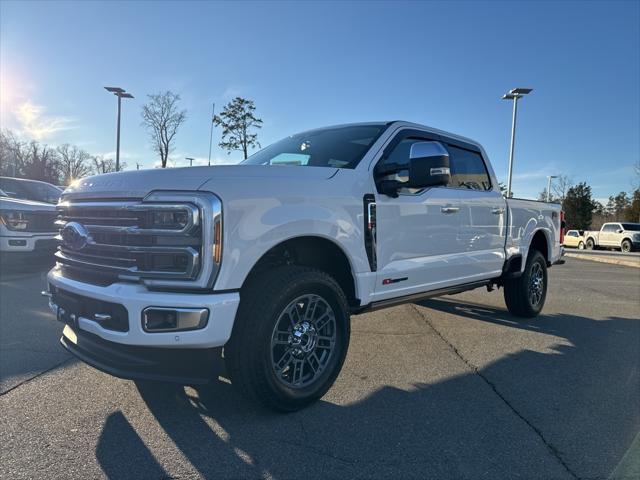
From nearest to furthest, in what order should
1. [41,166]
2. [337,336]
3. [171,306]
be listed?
1. [171,306]
2. [337,336]
3. [41,166]

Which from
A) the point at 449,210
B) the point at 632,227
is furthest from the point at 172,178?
the point at 632,227

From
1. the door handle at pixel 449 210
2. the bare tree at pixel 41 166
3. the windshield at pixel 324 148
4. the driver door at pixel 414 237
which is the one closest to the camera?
the driver door at pixel 414 237

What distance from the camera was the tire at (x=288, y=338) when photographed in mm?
2699

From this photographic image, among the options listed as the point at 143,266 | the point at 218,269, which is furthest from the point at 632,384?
the point at 143,266

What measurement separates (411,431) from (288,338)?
94cm

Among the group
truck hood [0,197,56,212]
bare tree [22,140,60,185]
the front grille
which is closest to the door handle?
the front grille

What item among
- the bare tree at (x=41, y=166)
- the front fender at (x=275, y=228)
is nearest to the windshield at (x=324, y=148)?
the front fender at (x=275, y=228)

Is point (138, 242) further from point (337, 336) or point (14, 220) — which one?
point (14, 220)

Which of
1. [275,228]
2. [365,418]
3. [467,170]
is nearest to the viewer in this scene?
[275,228]

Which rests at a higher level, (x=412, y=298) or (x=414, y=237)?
(x=414, y=237)

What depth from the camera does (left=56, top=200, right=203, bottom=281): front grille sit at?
251 centimetres

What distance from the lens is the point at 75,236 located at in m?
3.02

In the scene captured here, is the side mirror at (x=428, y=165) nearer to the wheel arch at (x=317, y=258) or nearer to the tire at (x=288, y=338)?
the wheel arch at (x=317, y=258)

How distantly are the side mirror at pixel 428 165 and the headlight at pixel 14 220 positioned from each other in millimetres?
7432
